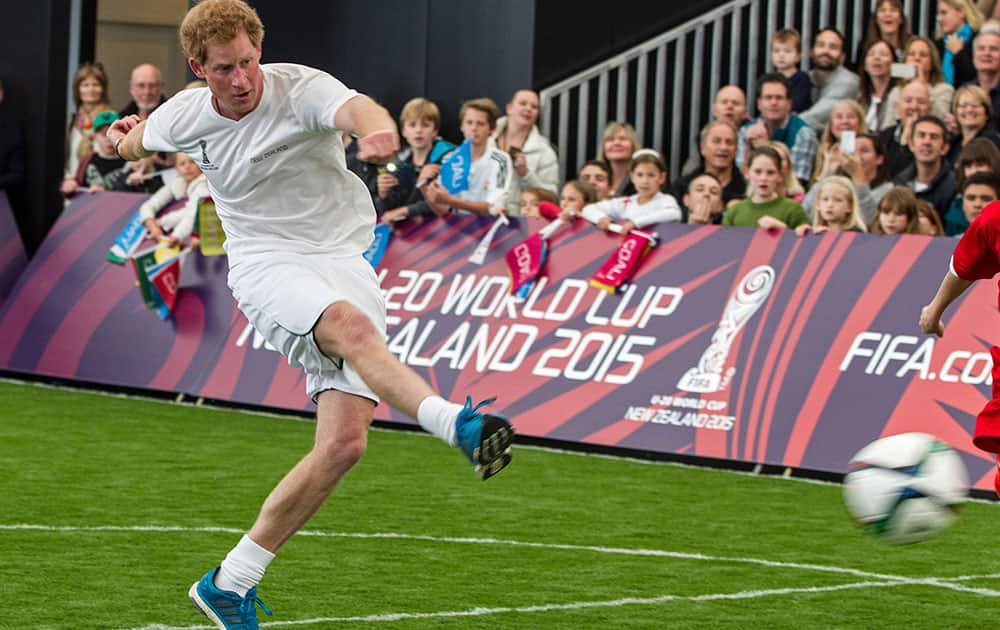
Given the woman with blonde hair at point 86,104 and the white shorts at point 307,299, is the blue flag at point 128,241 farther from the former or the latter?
the white shorts at point 307,299

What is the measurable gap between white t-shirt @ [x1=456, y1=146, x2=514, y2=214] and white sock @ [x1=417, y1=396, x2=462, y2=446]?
795 centimetres

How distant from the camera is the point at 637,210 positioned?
43.7 feet

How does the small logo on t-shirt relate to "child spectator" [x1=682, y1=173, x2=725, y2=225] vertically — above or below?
above

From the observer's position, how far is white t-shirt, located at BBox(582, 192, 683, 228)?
13102 mm

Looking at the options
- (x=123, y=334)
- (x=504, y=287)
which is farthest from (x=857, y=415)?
(x=123, y=334)

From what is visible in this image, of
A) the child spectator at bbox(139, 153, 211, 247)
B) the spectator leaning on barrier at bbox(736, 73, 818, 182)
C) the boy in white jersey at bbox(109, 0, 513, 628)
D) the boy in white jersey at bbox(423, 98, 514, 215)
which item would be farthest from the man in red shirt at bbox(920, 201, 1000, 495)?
the child spectator at bbox(139, 153, 211, 247)

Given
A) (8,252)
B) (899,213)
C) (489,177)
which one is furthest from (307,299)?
(8,252)

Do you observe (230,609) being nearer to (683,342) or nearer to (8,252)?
(683,342)

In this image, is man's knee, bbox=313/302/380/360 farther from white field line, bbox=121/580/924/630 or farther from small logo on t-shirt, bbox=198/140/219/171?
white field line, bbox=121/580/924/630

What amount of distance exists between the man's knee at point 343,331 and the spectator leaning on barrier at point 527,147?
26.2ft

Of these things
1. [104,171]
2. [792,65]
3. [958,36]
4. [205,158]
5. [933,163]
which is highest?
[205,158]

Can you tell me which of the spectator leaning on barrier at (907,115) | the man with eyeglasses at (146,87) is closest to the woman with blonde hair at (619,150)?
the spectator leaning on barrier at (907,115)

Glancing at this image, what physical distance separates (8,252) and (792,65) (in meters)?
7.26

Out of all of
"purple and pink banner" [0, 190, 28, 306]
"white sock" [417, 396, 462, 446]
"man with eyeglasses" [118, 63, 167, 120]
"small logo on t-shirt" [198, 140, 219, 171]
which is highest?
"small logo on t-shirt" [198, 140, 219, 171]
